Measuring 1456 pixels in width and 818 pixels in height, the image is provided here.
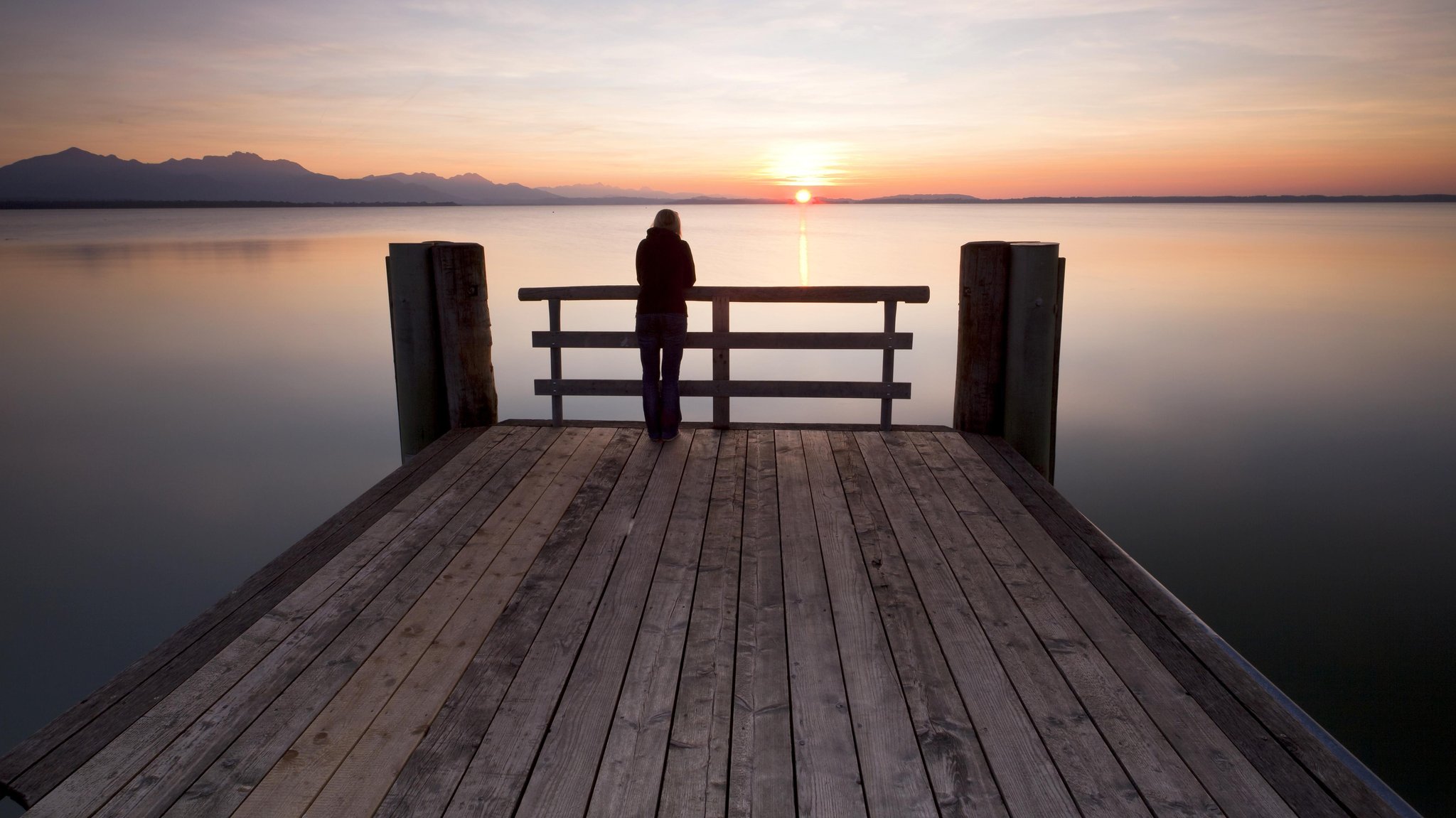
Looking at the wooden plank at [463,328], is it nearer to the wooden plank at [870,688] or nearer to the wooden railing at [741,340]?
the wooden railing at [741,340]

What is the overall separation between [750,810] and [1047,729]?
3.54ft

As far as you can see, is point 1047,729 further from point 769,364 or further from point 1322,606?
point 769,364

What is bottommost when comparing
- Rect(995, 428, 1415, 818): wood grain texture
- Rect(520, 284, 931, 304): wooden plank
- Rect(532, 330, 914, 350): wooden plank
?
Rect(995, 428, 1415, 818): wood grain texture

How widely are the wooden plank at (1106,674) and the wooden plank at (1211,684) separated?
0.19 feet

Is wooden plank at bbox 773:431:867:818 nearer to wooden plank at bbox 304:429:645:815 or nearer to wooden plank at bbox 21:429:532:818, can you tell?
wooden plank at bbox 304:429:645:815

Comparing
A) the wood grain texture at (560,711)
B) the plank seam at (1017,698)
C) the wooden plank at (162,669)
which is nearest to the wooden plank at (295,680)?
the wooden plank at (162,669)

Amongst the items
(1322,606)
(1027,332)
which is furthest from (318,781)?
(1322,606)

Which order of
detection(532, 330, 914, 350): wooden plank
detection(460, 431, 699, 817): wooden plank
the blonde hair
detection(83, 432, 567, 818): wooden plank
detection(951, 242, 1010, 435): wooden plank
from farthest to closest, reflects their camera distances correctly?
detection(532, 330, 914, 350): wooden plank < detection(951, 242, 1010, 435): wooden plank < the blonde hair < detection(83, 432, 567, 818): wooden plank < detection(460, 431, 699, 817): wooden plank

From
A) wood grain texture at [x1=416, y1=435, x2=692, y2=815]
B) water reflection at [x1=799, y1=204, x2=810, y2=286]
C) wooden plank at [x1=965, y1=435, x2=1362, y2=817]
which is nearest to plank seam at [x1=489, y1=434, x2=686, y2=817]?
wood grain texture at [x1=416, y1=435, x2=692, y2=815]

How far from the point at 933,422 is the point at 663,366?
7691mm

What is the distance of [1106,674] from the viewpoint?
127 inches

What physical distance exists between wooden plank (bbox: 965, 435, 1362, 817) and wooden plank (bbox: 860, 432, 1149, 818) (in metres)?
0.45

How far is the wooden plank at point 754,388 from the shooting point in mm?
6805

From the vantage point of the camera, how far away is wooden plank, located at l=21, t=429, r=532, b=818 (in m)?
2.62
